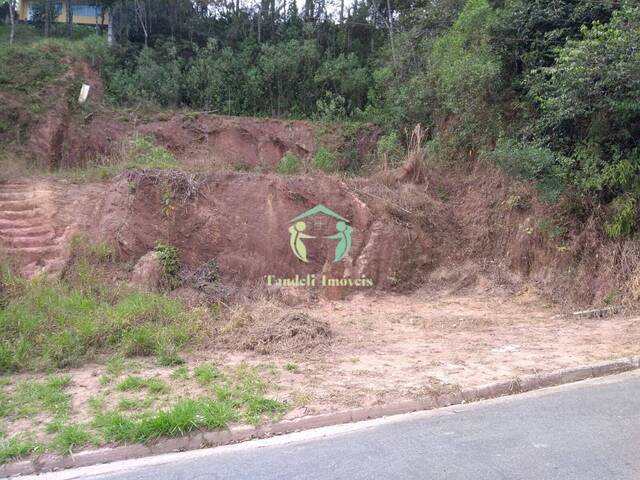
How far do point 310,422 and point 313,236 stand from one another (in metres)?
7.05

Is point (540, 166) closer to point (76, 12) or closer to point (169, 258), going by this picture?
point (169, 258)

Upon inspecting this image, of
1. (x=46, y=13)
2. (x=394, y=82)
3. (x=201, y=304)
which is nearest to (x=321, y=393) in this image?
(x=201, y=304)

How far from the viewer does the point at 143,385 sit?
5.82 m

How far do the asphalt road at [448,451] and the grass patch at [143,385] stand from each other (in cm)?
126

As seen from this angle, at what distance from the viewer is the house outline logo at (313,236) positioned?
11.7 metres

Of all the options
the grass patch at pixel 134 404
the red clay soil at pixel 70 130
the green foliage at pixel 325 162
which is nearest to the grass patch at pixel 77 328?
the grass patch at pixel 134 404

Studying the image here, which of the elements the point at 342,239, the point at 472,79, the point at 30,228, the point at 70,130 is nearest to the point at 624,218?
the point at 472,79

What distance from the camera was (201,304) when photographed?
9.30 m

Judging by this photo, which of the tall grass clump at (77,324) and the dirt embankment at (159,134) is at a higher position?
the dirt embankment at (159,134)

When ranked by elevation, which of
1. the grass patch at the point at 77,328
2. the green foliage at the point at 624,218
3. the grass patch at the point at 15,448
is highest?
the green foliage at the point at 624,218

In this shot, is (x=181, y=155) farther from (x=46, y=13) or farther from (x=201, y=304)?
(x=46, y=13)

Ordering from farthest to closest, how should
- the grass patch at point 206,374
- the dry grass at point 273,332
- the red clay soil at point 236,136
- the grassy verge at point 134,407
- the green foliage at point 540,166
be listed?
the red clay soil at point 236,136 → the green foliage at point 540,166 → the dry grass at point 273,332 → the grass patch at point 206,374 → the grassy verge at point 134,407

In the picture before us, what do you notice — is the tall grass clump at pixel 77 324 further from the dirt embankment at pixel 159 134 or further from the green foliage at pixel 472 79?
the green foliage at pixel 472 79

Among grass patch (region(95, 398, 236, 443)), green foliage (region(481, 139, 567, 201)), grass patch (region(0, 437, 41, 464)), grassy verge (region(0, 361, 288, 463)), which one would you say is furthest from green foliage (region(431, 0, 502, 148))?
grass patch (region(0, 437, 41, 464))
